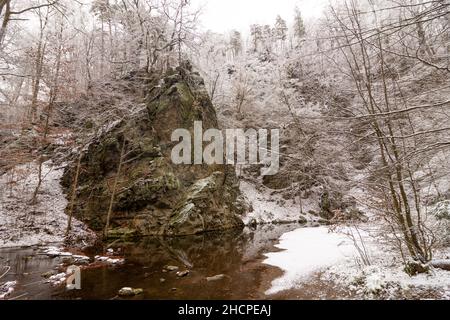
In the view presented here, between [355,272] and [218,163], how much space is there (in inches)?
520

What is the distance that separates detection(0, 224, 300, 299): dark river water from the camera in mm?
6375

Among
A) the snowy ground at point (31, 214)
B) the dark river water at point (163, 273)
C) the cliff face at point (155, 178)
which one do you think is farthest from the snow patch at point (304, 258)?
the snowy ground at point (31, 214)

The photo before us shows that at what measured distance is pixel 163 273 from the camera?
26.3 ft

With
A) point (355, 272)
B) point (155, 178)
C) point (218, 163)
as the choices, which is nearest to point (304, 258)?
point (355, 272)

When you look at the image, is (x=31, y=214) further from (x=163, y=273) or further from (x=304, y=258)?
(x=304, y=258)

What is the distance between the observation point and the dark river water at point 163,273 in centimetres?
638

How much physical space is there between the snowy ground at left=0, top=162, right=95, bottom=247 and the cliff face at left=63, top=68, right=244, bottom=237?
3.38 feet

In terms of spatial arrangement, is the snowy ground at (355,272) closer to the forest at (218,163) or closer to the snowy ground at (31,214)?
the forest at (218,163)

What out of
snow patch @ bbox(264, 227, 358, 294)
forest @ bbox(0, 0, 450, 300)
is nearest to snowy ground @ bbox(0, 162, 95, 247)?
forest @ bbox(0, 0, 450, 300)

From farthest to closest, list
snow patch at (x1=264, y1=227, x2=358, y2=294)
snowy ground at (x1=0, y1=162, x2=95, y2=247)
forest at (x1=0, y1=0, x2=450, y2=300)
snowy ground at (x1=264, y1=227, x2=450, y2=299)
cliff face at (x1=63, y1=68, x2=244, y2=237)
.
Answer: cliff face at (x1=63, y1=68, x2=244, y2=237) < snowy ground at (x1=0, y1=162, x2=95, y2=247) < snow patch at (x1=264, y1=227, x2=358, y2=294) < snowy ground at (x1=264, y1=227, x2=450, y2=299) < forest at (x1=0, y1=0, x2=450, y2=300)

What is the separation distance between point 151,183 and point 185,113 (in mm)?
5231

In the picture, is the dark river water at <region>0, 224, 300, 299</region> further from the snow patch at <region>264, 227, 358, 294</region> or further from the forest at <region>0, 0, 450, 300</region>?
the snow patch at <region>264, 227, 358, 294</region>
